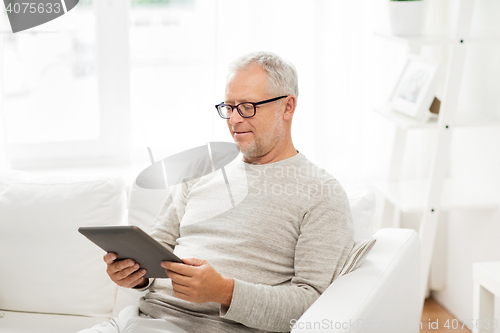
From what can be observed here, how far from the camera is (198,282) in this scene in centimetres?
110

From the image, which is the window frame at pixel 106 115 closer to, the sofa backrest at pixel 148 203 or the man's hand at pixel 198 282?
the sofa backrest at pixel 148 203

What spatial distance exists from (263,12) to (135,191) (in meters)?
0.96

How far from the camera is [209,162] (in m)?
1.50

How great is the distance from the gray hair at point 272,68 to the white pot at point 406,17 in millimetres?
691

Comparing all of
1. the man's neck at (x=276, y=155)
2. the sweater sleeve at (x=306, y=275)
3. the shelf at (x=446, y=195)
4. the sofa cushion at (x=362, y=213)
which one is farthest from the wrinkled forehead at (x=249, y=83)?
the shelf at (x=446, y=195)

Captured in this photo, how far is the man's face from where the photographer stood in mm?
1344

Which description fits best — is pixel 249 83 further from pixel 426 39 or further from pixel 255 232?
pixel 426 39

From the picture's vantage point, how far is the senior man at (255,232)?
1171mm

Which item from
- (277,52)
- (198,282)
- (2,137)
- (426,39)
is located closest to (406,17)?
(426,39)

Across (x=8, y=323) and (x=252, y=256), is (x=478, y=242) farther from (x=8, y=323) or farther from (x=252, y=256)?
(x=8, y=323)

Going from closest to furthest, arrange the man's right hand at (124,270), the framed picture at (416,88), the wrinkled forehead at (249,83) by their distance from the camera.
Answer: the man's right hand at (124,270) < the wrinkled forehead at (249,83) < the framed picture at (416,88)

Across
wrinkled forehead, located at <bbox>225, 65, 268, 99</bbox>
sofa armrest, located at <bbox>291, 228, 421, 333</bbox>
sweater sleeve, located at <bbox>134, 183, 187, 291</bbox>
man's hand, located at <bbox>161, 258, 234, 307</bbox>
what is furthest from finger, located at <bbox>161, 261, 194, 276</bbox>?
wrinkled forehead, located at <bbox>225, 65, 268, 99</bbox>

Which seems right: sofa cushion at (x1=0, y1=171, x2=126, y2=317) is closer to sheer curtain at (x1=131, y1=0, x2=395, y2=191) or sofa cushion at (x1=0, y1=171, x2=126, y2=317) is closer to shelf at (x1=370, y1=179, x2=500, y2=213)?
sheer curtain at (x1=131, y1=0, x2=395, y2=191)

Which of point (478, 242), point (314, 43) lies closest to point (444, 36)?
point (314, 43)
